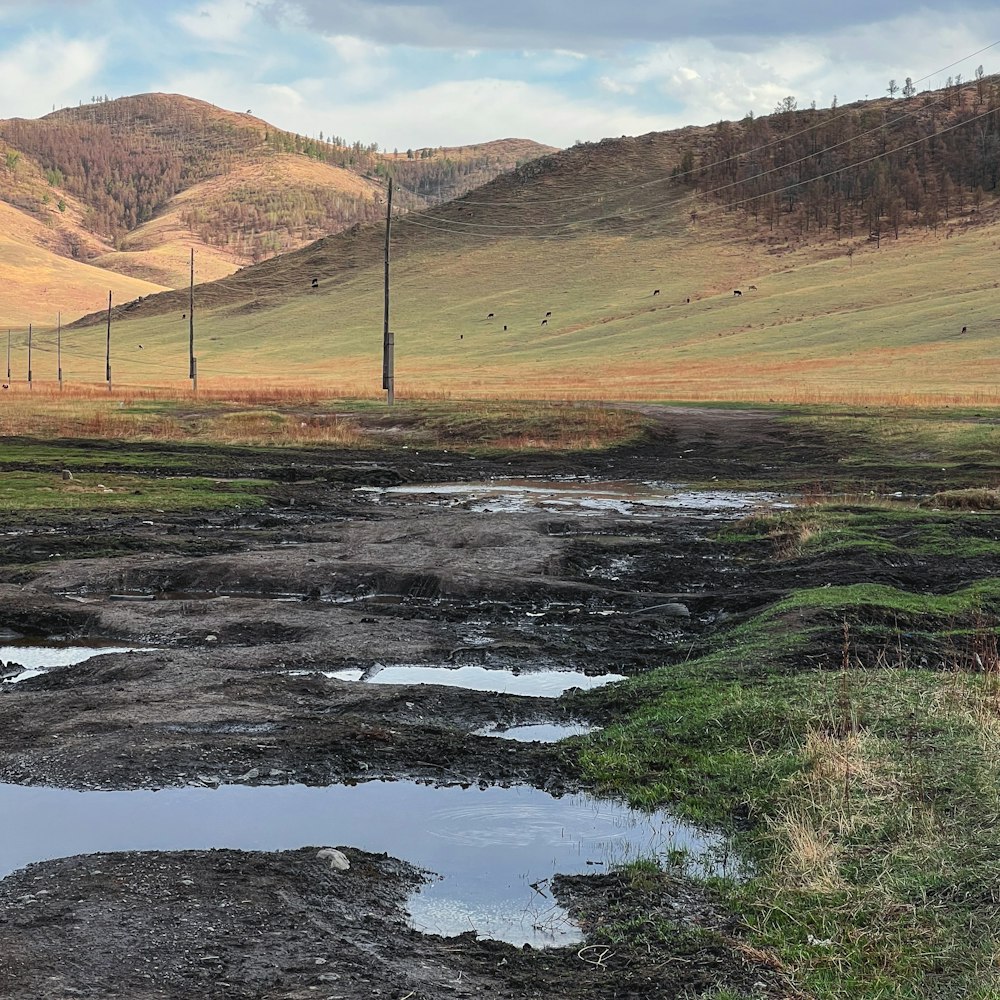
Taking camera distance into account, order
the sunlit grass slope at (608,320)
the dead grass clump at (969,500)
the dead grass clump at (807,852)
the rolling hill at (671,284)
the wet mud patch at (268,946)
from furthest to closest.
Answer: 1. the rolling hill at (671,284)
2. the sunlit grass slope at (608,320)
3. the dead grass clump at (969,500)
4. the dead grass clump at (807,852)
5. the wet mud patch at (268,946)

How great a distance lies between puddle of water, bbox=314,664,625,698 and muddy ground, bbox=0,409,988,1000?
21 cm

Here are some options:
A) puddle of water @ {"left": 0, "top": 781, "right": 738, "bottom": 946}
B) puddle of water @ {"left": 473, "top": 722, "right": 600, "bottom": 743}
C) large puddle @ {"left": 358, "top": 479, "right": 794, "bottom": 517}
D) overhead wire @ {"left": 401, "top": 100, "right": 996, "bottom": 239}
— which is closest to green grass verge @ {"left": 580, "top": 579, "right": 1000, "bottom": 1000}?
puddle of water @ {"left": 473, "top": 722, "right": 600, "bottom": 743}

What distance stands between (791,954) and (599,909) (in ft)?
4.16

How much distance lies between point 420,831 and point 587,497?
879 inches

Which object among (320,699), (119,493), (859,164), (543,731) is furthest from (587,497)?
(859,164)

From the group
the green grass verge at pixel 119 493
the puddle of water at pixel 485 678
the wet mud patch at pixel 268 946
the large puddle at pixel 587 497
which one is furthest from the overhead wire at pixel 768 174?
the wet mud patch at pixel 268 946

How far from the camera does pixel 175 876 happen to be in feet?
26.8

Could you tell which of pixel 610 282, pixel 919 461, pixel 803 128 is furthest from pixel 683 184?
pixel 919 461

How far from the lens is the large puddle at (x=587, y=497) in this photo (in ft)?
93.9

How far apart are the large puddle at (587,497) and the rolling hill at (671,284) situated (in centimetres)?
2921

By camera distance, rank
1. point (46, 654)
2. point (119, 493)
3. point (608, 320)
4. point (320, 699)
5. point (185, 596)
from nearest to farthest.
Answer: point (320, 699) < point (46, 654) < point (185, 596) < point (119, 493) < point (608, 320)

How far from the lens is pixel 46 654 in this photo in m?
15.0

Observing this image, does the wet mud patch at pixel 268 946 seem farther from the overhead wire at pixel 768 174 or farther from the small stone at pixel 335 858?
the overhead wire at pixel 768 174

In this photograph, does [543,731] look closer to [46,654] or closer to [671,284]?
[46,654]
